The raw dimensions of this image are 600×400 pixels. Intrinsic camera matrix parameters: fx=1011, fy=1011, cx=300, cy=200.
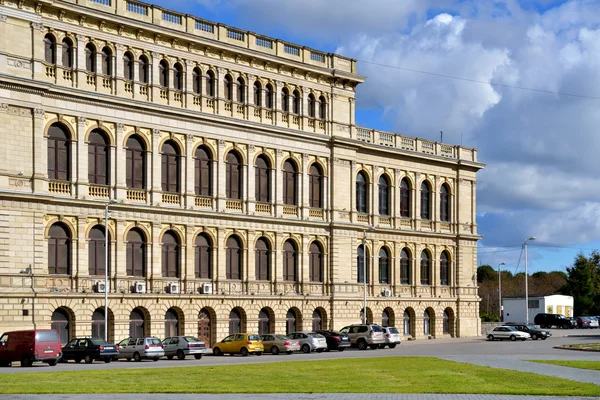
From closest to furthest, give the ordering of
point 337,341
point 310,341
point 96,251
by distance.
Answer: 1. point 96,251
2. point 310,341
3. point 337,341

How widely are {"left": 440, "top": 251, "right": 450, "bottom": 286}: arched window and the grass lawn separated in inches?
1830

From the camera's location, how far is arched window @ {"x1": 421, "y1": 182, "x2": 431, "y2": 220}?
91.6 metres

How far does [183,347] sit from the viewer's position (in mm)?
59062

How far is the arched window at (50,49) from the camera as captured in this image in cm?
6212

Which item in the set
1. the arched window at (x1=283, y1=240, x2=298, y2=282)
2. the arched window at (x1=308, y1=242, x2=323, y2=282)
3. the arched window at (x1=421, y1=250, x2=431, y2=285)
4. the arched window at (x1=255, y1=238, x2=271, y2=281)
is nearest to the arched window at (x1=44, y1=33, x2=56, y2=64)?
the arched window at (x1=255, y1=238, x2=271, y2=281)

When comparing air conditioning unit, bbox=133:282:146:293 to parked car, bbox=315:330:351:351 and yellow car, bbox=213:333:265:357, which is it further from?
parked car, bbox=315:330:351:351

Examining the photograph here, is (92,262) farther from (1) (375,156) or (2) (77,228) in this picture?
(1) (375,156)

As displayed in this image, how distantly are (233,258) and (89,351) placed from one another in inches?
788

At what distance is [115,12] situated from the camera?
65.3 m

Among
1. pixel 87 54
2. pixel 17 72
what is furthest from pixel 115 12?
pixel 17 72

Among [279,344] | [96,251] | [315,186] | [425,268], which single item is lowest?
[279,344]

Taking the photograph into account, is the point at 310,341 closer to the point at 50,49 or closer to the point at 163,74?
the point at 163,74

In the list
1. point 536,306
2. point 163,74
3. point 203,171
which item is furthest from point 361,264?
point 536,306

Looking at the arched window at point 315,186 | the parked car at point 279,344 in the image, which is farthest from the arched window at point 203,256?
the arched window at point 315,186
